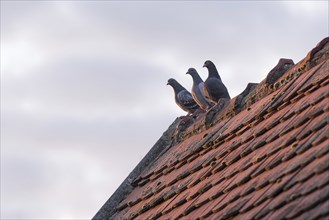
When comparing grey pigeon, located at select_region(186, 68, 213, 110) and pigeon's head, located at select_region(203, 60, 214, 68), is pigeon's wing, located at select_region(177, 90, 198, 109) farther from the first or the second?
pigeon's head, located at select_region(203, 60, 214, 68)

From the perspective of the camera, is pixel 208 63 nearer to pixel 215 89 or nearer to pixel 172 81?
pixel 215 89

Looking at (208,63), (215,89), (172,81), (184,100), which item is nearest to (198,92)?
(208,63)

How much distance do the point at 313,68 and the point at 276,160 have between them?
4.09 ft

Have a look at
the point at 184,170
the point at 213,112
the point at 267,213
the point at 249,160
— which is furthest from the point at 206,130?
the point at 267,213

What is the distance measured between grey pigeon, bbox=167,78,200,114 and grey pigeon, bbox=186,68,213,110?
199mm

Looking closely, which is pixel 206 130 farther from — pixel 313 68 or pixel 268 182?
pixel 268 182

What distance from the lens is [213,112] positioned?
8.35 metres

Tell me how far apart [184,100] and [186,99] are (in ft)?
0.10

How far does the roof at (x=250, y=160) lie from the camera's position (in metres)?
5.12

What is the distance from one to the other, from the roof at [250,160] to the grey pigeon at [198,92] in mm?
1592

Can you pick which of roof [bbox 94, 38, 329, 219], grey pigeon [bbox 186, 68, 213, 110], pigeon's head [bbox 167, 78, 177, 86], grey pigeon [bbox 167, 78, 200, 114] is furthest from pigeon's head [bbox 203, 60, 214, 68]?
pigeon's head [bbox 167, 78, 177, 86]

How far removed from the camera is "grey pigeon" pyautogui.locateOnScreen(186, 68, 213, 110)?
10866 mm

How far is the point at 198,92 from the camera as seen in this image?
12.3 metres

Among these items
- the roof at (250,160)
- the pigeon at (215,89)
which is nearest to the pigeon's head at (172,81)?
the pigeon at (215,89)
